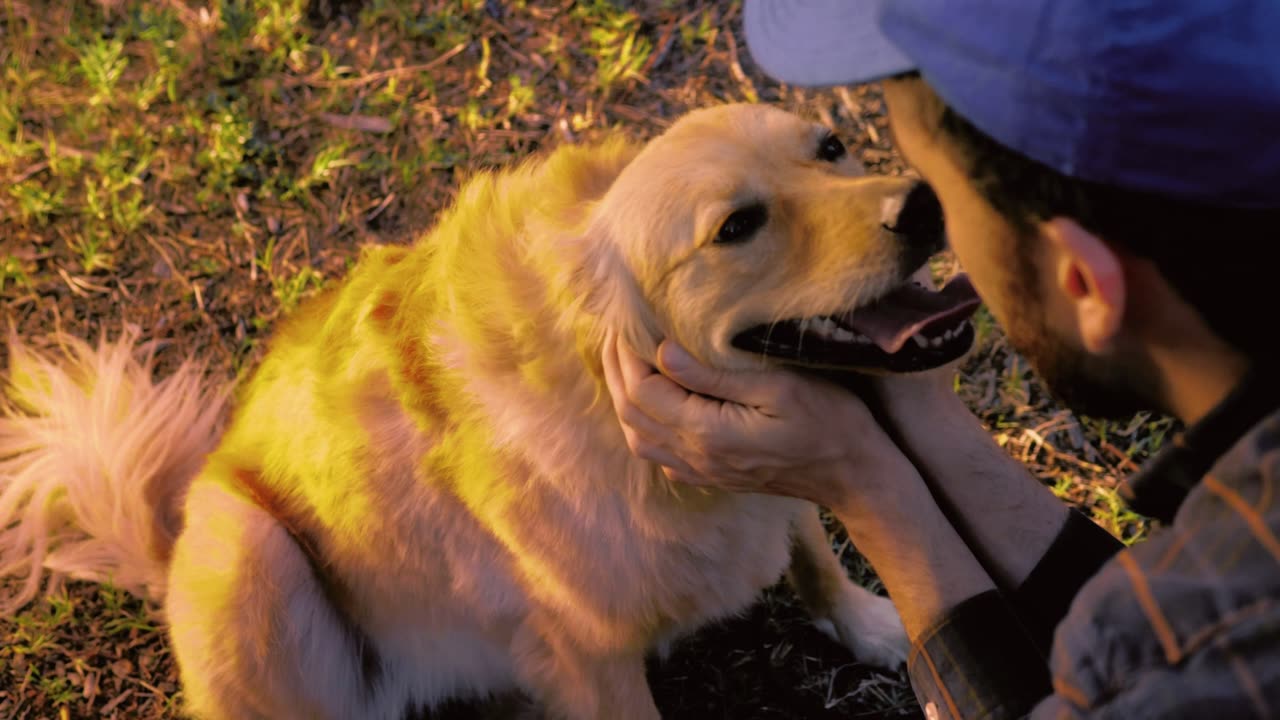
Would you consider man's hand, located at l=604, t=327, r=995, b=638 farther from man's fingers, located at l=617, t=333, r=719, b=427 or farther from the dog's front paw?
the dog's front paw

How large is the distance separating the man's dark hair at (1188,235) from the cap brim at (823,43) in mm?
164

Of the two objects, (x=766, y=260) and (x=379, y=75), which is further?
(x=379, y=75)

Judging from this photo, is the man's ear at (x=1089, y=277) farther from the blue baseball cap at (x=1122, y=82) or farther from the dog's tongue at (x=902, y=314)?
the dog's tongue at (x=902, y=314)

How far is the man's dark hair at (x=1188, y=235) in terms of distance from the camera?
3.50 feet

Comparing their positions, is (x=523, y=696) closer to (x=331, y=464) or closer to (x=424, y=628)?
(x=424, y=628)

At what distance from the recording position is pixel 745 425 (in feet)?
5.52

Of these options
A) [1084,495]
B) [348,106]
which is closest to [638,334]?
[1084,495]

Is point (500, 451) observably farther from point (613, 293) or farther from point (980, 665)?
point (980, 665)

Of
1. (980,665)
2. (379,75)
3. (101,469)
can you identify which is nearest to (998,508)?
(980,665)

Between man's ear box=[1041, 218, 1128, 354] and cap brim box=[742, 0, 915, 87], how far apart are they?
0.30 metres

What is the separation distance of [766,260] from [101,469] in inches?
69.3

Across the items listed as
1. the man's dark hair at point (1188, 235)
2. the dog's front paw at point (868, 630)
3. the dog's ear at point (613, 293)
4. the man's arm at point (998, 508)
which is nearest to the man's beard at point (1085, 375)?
the man's dark hair at point (1188, 235)

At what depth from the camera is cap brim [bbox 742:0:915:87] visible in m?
1.28

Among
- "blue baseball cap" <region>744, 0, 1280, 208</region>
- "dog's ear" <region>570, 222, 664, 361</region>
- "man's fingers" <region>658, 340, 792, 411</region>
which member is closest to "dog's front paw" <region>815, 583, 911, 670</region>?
"man's fingers" <region>658, 340, 792, 411</region>
